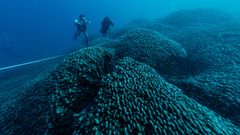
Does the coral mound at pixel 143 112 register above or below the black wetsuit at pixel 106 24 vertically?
below

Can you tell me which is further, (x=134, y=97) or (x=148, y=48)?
(x=148, y=48)

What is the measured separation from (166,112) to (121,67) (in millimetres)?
1252

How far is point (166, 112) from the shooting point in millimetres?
2428

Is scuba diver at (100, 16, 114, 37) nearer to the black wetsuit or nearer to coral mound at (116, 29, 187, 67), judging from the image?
the black wetsuit

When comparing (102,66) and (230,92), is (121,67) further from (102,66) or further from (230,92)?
(230,92)

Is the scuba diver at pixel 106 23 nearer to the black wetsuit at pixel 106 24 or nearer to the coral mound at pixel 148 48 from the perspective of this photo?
the black wetsuit at pixel 106 24

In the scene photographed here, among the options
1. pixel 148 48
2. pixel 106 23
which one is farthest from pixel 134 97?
pixel 106 23

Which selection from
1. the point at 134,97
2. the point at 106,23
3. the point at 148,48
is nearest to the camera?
the point at 134,97

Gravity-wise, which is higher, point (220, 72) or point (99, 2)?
point (99, 2)

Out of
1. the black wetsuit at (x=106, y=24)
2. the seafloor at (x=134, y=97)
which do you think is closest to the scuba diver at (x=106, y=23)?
the black wetsuit at (x=106, y=24)

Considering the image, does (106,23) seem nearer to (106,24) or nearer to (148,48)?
(106,24)

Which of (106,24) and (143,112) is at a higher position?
(106,24)

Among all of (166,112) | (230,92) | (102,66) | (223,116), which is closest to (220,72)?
(230,92)

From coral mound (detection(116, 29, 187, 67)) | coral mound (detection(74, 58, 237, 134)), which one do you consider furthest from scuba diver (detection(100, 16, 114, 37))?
coral mound (detection(74, 58, 237, 134))
